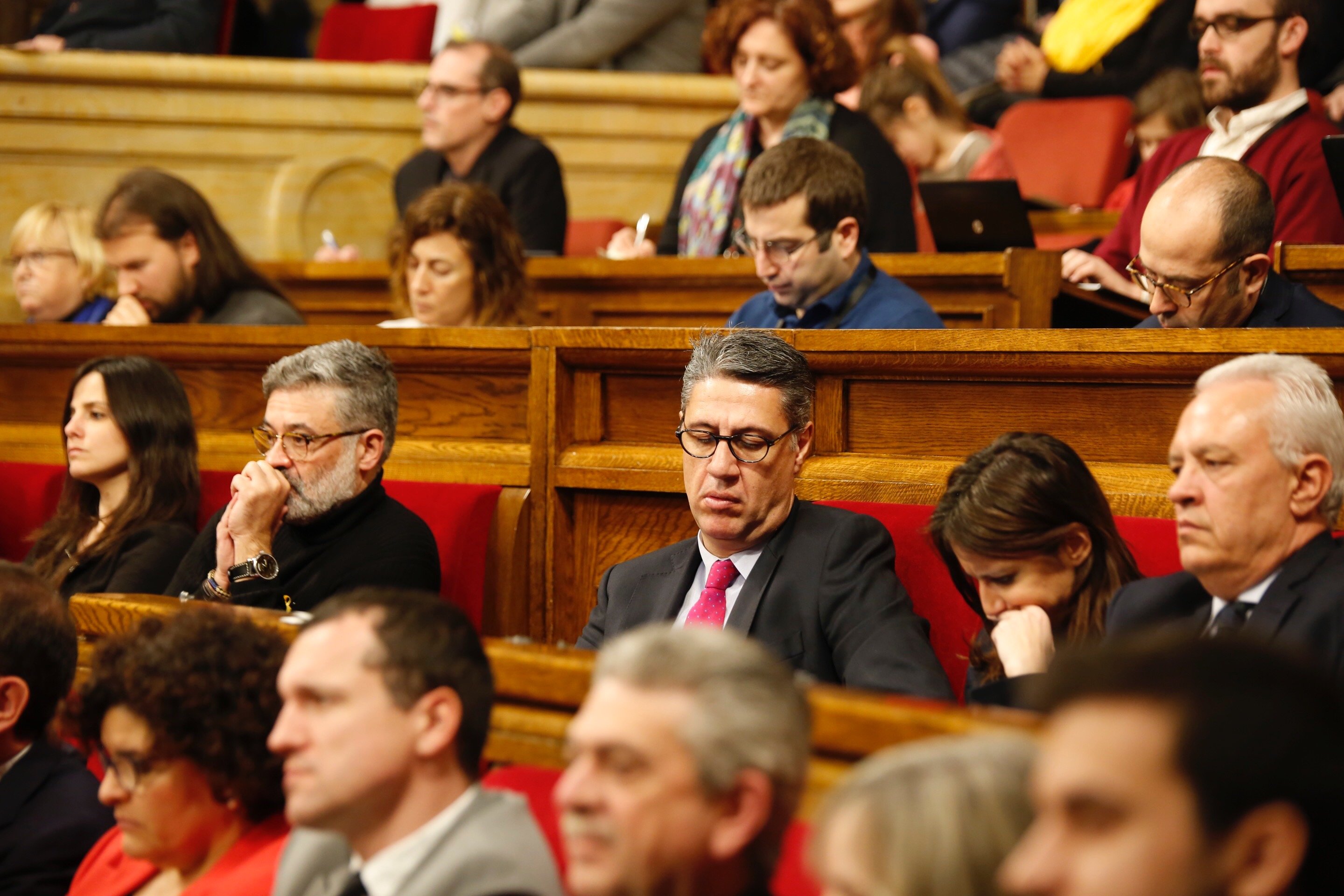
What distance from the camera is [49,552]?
2.50 m

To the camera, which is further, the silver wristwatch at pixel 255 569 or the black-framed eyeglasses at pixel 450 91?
the black-framed eyeglasses at pixel 450 91

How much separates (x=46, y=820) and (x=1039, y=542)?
3.70 ft

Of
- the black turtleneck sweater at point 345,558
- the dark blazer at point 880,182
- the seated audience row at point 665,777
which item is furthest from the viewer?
the dark blazer at point 880,182

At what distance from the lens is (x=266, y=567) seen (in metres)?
2.15

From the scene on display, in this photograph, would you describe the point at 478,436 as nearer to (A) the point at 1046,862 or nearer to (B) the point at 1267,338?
(B) the point at 1267,338

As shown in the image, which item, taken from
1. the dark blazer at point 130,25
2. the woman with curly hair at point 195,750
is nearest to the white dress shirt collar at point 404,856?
the woman with curly hair at point 195,750

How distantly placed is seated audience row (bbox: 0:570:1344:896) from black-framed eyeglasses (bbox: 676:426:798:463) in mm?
644

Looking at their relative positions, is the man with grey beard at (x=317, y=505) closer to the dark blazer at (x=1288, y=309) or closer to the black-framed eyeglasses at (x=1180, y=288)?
the black-framed eyeglasses at (x=1180, y=288)

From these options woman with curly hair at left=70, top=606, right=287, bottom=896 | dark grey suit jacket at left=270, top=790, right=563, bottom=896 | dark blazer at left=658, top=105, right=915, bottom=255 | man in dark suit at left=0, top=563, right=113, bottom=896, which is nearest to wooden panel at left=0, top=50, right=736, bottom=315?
dark blazer at left=658, top=105, right=915, bottom=255

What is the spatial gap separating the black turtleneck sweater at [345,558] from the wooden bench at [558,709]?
0.39 metres

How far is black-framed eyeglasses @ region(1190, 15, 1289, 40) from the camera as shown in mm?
2826

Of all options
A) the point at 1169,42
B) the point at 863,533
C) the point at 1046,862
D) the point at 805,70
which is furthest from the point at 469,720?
the point at 1169,42

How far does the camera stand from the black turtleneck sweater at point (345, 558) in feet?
6.96

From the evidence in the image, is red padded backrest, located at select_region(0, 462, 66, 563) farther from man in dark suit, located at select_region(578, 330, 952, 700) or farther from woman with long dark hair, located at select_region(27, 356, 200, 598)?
man in dark suit, located at select_region(578, 330, 952, 700)
